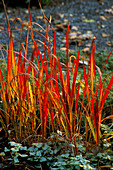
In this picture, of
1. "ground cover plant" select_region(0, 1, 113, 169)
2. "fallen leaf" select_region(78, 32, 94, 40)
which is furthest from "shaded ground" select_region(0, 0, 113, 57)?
"ground cover plant" select_region(0, 1, 113, 169)

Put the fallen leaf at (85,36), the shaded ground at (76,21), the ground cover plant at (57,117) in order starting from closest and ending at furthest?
the ground cover plant at (57,117), the shaded ground at (76,21), the fallen leaf at (85,36)

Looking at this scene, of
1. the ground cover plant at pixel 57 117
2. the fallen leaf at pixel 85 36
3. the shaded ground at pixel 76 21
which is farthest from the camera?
the fallen leaf at pixel 85 36

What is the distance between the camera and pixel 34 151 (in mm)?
1469

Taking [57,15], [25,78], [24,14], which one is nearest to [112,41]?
[57,15]

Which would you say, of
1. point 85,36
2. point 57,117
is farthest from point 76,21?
point 57,117

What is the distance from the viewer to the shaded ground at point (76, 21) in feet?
11.1

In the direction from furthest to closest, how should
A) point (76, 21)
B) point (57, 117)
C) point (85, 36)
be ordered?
point (76, 21), point (85, 36), point (57, 117)

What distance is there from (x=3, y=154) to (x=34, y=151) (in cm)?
19

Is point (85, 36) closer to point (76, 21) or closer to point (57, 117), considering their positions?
point (76, 21)

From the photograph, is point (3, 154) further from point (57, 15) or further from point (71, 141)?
point (57, 15)

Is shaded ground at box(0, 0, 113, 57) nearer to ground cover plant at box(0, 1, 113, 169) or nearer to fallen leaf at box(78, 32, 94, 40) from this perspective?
fallen leaf at box(78, 32, 94, 40)

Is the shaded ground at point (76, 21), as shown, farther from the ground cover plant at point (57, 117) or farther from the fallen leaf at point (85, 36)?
the ground cover plant at point (57, 117)

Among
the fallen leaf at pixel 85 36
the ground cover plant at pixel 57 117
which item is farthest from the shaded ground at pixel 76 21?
the ground cover plant at pixel 57 117

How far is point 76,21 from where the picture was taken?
13.6 feet
